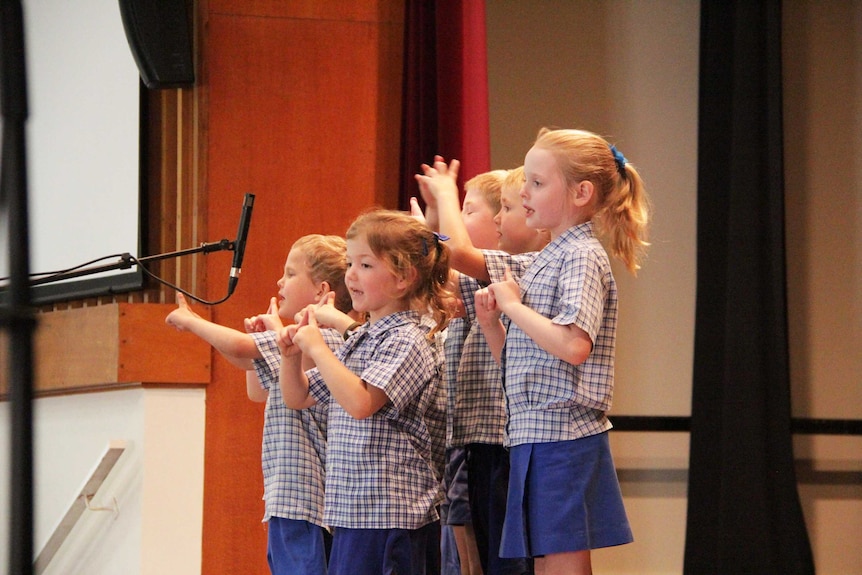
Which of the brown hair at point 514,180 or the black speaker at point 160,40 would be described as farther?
the black speaker at point 160,40

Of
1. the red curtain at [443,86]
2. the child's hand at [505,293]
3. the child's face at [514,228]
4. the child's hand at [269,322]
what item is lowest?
the child's hand at [269,322]

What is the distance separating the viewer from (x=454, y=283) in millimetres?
2301

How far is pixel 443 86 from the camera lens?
129 inches

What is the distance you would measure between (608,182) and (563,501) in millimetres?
622

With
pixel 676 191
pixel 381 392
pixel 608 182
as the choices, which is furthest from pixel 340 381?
pixel 676 191

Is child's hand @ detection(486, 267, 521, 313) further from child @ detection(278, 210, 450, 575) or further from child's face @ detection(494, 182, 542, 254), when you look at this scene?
child's face @ detection(494, 182, 542, 254)

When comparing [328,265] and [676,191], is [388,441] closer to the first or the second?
[328,265]

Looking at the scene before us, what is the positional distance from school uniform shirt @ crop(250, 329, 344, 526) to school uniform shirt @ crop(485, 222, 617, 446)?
53 centimetres

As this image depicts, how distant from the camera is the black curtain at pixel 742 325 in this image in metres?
3.69

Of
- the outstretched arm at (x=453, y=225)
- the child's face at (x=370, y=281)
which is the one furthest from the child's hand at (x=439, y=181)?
the child's face at (x=370, y=281)

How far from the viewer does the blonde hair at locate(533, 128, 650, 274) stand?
1960 mm

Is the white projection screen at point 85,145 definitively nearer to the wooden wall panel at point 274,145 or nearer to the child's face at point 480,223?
the wooden wall panel at point 274,145

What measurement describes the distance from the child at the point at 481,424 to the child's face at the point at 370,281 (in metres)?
0.16

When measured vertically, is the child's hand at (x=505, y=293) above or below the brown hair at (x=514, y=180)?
below
